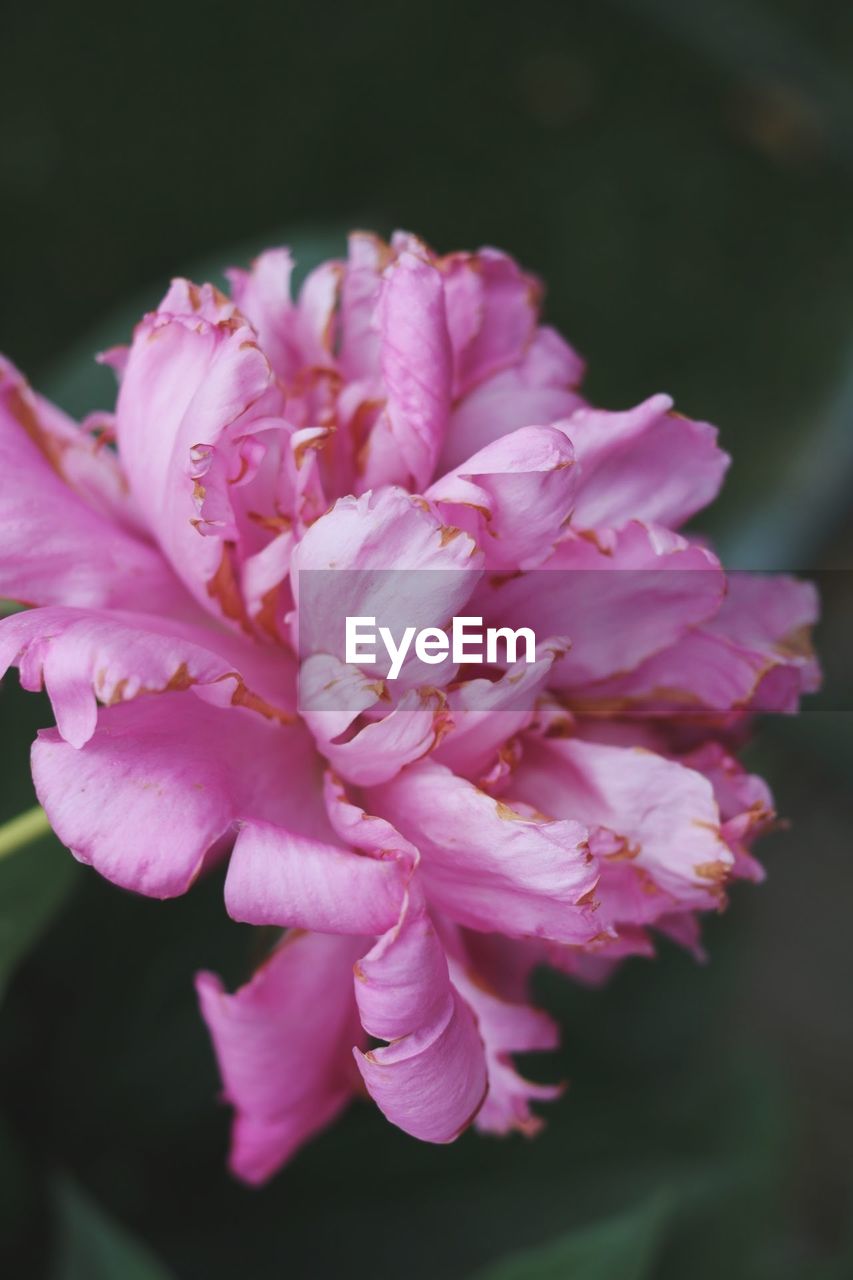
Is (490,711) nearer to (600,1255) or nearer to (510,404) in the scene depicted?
(510,404)

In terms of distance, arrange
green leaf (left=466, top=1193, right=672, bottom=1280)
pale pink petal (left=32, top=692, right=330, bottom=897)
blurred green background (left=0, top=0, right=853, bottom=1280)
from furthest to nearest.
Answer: blurred green background (left=0, top=0, right=853, bottom=1280) → green leaf (left=466, top=1193, right=672, bottom=1280) → pale pink petal (left=32, top=692, right=330, bottom=897)

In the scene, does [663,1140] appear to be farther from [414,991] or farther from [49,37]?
[49,37]

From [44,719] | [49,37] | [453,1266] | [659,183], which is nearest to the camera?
[44,719]

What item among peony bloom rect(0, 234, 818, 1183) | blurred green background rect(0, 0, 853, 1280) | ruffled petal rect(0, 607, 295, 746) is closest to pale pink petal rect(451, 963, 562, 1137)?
peony bloom rect(0, 234, 818, 1183)

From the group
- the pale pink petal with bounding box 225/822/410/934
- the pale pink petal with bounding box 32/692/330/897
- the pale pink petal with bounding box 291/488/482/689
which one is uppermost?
the pale pink petal with bounding box 291/488/482/689

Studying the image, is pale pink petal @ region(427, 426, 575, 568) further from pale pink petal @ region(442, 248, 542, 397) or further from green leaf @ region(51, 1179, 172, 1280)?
green leaf @ region(51, 1179, 172, 1280)

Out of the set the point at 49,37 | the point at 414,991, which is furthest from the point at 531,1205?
the point at 49,37

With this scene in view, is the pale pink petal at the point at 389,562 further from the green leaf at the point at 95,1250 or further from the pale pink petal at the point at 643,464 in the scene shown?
the green leaf at the point at 95,1250

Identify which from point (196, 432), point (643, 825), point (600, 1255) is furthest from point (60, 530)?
point (600, 1255)
